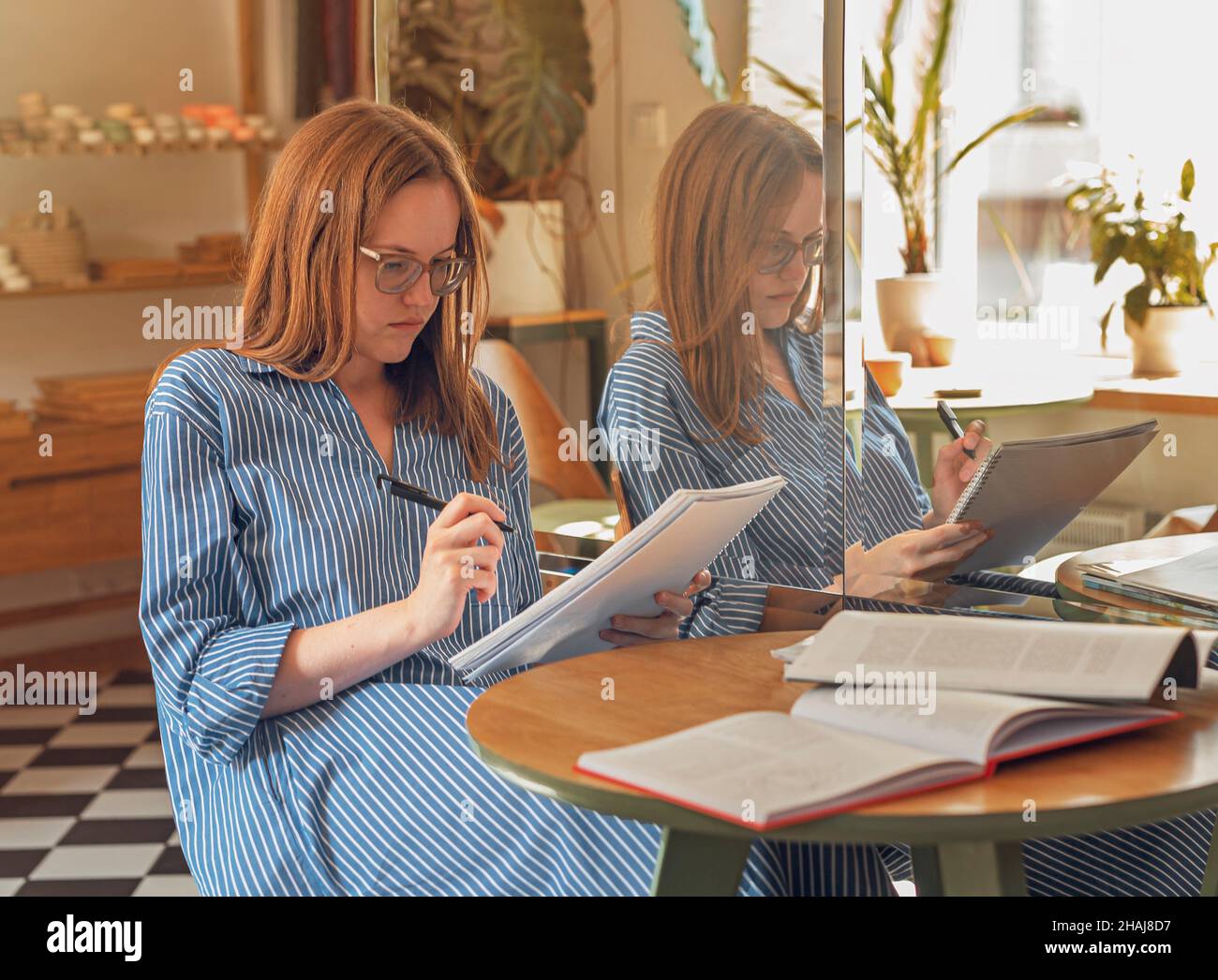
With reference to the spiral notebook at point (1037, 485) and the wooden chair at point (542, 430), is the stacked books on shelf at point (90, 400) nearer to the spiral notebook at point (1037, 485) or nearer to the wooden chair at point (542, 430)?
the wooden chair at point (542, 430)

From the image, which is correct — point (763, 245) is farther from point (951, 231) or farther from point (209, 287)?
point (209, 287)

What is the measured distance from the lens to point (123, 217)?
4.55m

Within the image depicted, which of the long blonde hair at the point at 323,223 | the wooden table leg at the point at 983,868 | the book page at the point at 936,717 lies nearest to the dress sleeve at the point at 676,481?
the long blonde hair at the point at 323,223

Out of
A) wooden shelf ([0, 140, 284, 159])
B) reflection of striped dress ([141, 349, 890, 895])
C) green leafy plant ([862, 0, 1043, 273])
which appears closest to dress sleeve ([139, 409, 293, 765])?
reflection of striped dress ([141, 349, 890, 895])

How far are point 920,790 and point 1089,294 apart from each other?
0.92 m

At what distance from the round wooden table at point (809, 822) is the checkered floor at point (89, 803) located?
71.2 inches

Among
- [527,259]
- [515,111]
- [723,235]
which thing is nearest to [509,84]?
[515,111]

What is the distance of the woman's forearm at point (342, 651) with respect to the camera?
1.52 m

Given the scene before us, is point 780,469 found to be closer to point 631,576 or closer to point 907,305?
point 907,305

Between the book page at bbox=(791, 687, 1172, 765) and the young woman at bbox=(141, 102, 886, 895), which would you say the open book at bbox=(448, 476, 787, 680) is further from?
the book page at bbox=(791, 687, 1172, 765)

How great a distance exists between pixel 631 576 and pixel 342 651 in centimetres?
31

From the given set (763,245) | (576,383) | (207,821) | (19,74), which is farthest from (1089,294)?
(19,74)

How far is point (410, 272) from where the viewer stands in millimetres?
1747

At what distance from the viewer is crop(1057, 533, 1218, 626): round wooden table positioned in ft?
5.74
